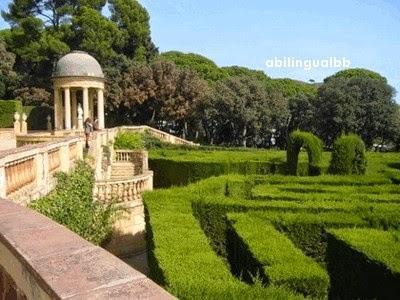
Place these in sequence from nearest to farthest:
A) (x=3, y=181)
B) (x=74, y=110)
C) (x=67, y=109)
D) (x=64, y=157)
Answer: (x=3, y=181), (x=64, y=157), (x=67, y=109), (x=74, y=110)

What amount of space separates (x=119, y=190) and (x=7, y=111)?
2945 centimetres

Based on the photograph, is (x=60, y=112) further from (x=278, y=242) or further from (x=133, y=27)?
(x=278, y=242)

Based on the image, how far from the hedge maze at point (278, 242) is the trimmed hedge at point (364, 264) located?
15mm

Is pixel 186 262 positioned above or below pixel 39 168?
below

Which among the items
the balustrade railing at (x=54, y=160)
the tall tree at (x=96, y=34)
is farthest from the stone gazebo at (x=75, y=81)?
the balustrade railing at (x=54, y=160)

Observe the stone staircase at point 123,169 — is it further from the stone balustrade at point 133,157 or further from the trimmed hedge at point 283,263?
the trimmed hedge at point 283,263

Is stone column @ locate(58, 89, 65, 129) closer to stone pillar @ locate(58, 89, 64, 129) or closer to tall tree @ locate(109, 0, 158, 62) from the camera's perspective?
stone pillar @ locate(58, 89, 64, 129)

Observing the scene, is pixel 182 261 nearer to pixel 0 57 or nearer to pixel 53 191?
pixel 53 191

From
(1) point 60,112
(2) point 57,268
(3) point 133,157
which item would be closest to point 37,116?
(1) point 60,112

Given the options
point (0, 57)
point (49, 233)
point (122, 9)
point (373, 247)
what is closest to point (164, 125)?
point (122, 9)

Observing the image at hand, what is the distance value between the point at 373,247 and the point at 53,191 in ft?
20.6

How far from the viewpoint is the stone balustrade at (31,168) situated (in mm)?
7346

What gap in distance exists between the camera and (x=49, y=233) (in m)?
2.23

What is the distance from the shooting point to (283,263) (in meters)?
6.59
